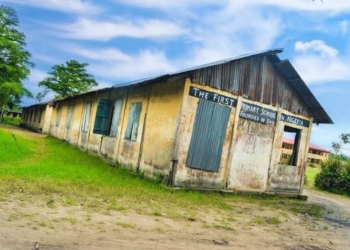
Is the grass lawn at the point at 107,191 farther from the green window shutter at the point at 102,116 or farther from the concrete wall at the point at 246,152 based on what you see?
the green window shutter at the point at 102,116

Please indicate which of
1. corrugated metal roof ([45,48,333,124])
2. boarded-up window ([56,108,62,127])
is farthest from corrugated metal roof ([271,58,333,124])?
boarded-up window ([56,108,62,127])

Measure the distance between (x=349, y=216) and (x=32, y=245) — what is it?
9.50 meters

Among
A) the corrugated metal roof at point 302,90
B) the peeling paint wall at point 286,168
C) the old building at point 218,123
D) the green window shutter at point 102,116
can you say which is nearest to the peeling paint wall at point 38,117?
the green window shutter at point 102,116

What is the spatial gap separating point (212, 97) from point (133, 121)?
334 cm

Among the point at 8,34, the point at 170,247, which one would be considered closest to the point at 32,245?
the point at 170,247

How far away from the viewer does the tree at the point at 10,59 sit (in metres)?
29.6

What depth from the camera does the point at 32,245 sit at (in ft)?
12.3

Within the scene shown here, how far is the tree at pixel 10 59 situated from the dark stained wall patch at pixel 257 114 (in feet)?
83.9

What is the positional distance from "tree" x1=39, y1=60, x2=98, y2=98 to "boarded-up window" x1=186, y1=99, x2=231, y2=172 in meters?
38.7

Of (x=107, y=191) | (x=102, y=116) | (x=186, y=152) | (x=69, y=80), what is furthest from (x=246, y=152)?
(x=69, y=80)

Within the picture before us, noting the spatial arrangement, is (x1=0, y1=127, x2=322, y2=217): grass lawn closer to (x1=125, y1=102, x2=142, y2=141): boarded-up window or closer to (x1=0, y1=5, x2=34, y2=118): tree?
(x1=125, y1=102, x2=142, y2=141): boarded-up window

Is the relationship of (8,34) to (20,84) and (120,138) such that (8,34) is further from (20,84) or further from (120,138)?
(120,138)

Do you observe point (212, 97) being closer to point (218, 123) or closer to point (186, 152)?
point (218, 123)

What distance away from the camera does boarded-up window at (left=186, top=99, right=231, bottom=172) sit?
9.60 metres
